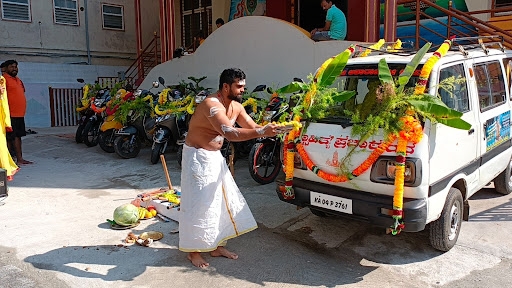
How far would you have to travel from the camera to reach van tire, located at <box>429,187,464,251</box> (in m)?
3.77

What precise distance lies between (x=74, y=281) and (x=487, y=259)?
3.64 meters

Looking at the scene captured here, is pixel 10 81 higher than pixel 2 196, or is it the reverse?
pixel 10 81

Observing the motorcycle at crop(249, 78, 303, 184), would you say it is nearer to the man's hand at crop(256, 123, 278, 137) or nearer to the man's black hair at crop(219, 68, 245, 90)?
the man's black hair at crop(219, 68, 245, 90)

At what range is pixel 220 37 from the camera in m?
10.0

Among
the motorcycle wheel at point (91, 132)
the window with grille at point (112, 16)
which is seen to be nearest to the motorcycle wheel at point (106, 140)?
the motorcycle wheel at point (91, 132)

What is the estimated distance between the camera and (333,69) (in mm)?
4211

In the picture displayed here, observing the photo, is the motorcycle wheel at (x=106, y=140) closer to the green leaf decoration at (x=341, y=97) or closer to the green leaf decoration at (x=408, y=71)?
the green leaf decoration at (x=341, y=97)

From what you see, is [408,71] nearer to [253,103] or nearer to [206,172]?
[206,172]

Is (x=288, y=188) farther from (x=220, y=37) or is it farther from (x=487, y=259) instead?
(x=220, y=37)

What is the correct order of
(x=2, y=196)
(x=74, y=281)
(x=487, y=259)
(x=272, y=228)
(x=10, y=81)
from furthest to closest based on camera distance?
(x=10, y=81)
(x=2, y=196)
(x=272, y=228)
(x=487, y=259)
(x=74, y=281)

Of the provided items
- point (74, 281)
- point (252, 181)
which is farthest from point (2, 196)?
point (252, 181)

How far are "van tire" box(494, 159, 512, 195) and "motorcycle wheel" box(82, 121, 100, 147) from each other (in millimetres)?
8072

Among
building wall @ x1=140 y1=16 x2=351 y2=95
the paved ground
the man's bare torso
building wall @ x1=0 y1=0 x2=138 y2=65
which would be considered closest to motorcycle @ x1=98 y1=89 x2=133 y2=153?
building wall @ x1=140 y1=16 x2=351 y2=95

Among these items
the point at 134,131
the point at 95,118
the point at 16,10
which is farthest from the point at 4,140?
the point at 16,10
